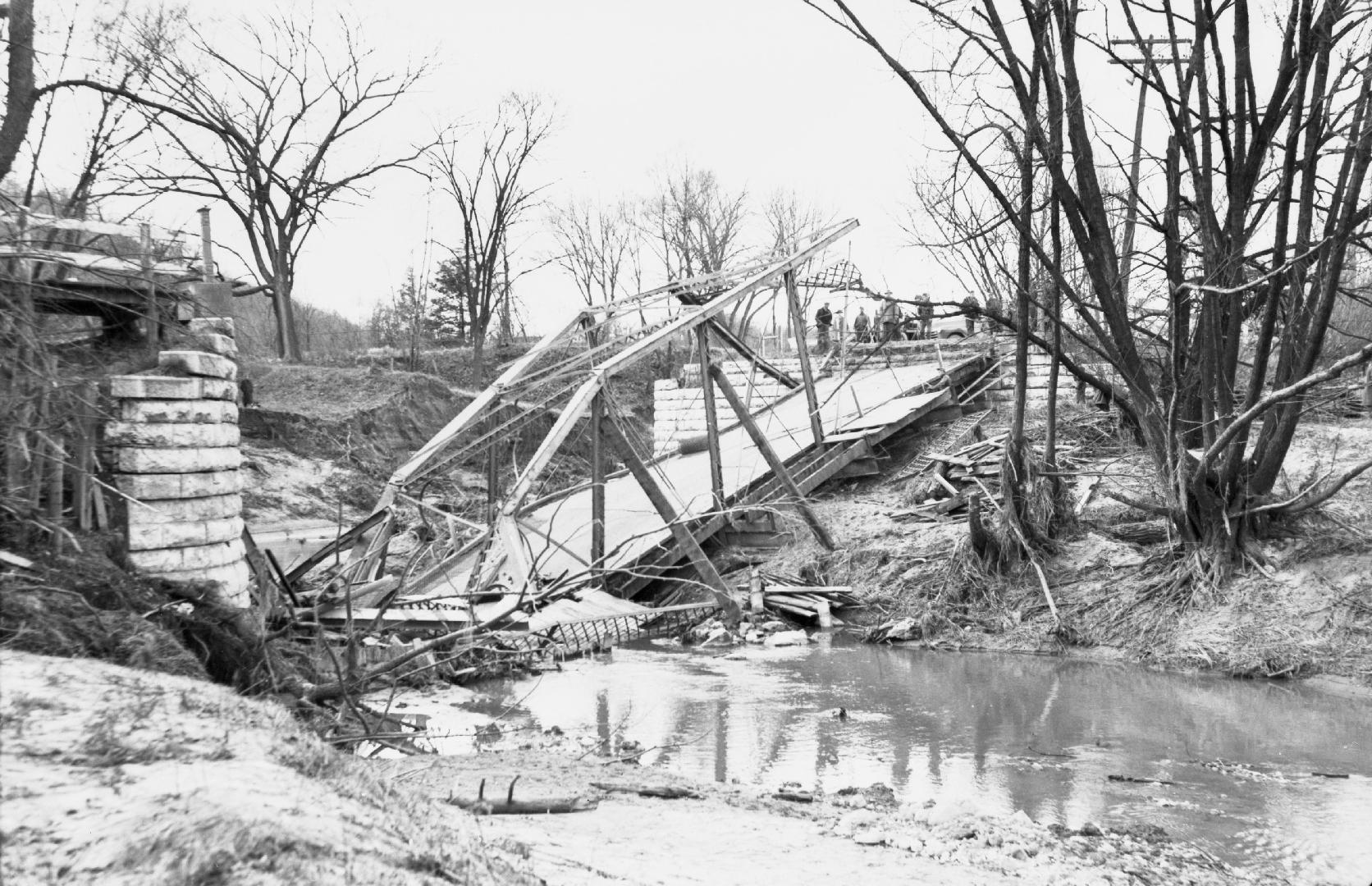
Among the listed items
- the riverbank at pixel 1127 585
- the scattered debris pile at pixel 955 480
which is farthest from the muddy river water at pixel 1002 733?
the scattered debris pile at pixel 955 480

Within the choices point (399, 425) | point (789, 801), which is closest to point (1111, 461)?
point (789, 801)

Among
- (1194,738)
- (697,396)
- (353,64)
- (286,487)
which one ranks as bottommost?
(1194,738)

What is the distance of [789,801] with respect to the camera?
6.86m

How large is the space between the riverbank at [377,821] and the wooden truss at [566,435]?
3705 mm

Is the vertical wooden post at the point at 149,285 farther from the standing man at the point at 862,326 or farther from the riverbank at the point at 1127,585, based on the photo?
the standing man at the point at 862,326

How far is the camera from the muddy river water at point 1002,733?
6977 millimetres

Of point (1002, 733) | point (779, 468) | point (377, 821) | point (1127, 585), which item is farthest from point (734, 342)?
point (377, 821)

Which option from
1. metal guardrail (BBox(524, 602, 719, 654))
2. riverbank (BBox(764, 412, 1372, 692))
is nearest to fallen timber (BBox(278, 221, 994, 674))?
metal guardrail (BBox(524, 602, 719, 654))

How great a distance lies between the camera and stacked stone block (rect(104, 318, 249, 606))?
9.52 metres

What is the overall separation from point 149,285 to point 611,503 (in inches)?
343

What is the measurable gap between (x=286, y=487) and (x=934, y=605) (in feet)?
48.2

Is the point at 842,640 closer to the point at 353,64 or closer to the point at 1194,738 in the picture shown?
the point at 1194,738

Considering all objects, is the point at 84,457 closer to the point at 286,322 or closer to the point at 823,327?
the point at 823,327

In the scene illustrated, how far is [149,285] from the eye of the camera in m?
9.17
